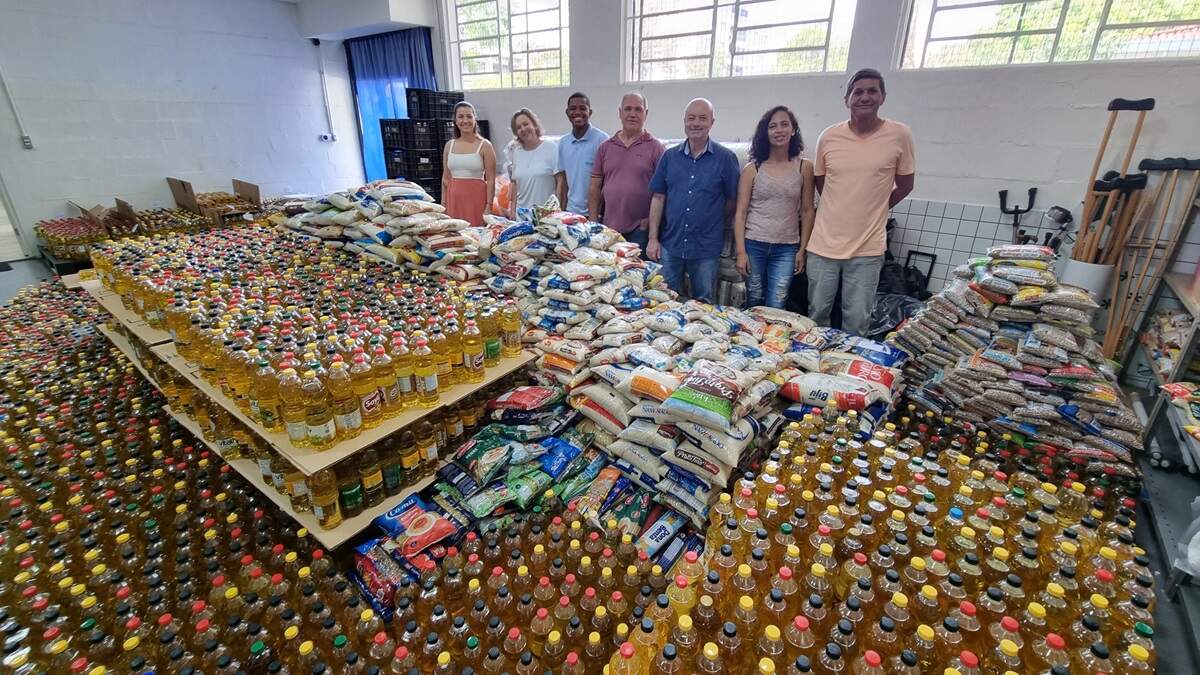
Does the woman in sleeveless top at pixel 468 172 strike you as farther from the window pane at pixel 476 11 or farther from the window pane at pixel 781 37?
the window pane at pixel 476 11

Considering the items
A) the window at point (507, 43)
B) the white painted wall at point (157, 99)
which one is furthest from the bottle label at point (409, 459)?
the white painted wall at point (157, 99)

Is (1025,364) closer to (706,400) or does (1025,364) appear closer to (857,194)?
(857,194)

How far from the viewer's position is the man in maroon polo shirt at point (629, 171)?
11.1 ft

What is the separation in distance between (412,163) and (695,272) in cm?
428

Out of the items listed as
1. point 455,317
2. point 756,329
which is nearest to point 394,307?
point 455,317

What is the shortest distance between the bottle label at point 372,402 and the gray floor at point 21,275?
5168mm

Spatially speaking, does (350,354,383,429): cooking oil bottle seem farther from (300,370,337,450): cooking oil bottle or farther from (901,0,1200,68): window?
(901,0,1200,68): window

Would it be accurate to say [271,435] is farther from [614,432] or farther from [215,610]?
[614,432]

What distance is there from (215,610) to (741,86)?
16.3ft

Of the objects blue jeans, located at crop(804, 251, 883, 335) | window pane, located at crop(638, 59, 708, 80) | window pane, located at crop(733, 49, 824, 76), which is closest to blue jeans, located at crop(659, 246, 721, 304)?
blue jeans, located at crop(804, 251, 883, 335)

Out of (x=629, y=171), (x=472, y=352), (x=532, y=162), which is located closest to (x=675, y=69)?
(x=532, y=162)

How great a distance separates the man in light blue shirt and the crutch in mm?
3137

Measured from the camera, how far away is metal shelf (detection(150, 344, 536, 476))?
1.49 metres

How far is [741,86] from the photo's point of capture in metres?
4.54
